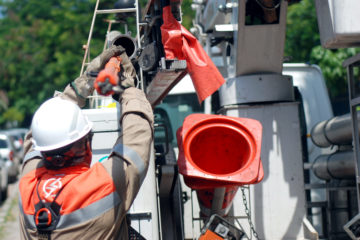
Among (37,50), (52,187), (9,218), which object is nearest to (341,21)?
(52,187)

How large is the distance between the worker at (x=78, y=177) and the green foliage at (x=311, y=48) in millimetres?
11092

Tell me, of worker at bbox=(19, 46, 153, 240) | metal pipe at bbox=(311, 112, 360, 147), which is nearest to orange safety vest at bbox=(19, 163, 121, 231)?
worker at bbox=(19, 46, 153, 240)

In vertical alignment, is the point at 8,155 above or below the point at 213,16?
below

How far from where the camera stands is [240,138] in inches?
163

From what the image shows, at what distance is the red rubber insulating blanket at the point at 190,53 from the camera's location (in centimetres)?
391

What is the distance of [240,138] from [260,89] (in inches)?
35.7

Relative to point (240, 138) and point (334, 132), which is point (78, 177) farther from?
point (334, 132)

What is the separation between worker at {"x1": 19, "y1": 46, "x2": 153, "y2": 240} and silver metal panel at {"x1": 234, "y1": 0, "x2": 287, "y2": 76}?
207 centimetres

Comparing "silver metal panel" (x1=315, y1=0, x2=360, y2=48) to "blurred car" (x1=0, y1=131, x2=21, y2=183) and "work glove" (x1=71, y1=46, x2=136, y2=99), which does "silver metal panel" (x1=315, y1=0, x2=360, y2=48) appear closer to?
"work glove" (x1=71, y1=46, x2=136, y2=99)

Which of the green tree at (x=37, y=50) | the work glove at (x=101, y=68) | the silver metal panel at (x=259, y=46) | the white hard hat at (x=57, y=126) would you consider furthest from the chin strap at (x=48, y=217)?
the green tree at (x=37, y=50)

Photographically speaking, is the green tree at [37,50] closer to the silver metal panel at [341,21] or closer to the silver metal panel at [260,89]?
the silver metal panel at [260,89]

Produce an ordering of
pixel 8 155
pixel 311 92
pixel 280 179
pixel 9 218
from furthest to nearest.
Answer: pixel 8 155
pixel 9 218
pixel 311 92
pixel 280 179

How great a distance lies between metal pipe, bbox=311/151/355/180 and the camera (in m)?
5.44

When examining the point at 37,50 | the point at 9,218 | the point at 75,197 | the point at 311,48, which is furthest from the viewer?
the point at 37,50
